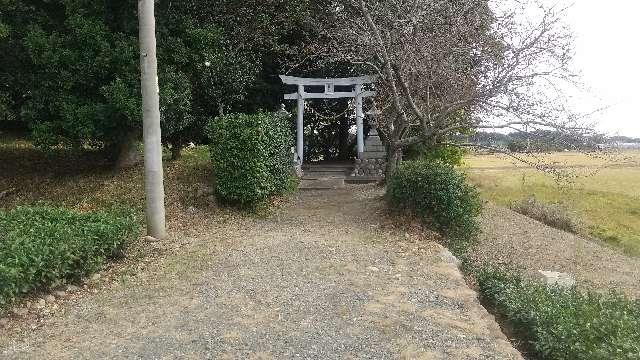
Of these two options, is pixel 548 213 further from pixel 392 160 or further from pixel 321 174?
pixel 321 174

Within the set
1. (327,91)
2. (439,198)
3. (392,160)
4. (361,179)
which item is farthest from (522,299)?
(327,91)

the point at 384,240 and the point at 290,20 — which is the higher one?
the point at 290,20

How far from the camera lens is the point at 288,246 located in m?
7.07

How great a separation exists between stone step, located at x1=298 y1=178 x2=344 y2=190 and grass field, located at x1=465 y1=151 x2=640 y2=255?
10.1ft

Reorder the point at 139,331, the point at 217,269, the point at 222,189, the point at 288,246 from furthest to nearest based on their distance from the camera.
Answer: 1. the point at 222,189
2. the point at 288,246
3. the point at 217,269
4. the point at 139,331

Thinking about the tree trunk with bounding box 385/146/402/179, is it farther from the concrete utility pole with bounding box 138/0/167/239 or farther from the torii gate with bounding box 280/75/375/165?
the concrete utility pole with bounding box 138/0/167/239

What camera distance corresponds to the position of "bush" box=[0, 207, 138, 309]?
4519 mm

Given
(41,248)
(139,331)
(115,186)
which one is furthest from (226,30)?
(139,331)

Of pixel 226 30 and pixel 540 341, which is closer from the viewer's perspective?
pixel 540 341

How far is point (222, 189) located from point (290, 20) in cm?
443

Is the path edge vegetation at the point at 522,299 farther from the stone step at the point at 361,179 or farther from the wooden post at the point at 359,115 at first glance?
the wooden post at the point at 359,115

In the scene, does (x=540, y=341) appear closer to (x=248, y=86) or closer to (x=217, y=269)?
(x=217, y=269)

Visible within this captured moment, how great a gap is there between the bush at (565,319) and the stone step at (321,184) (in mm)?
6035

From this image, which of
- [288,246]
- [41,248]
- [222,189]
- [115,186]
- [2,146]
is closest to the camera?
[41,248]
